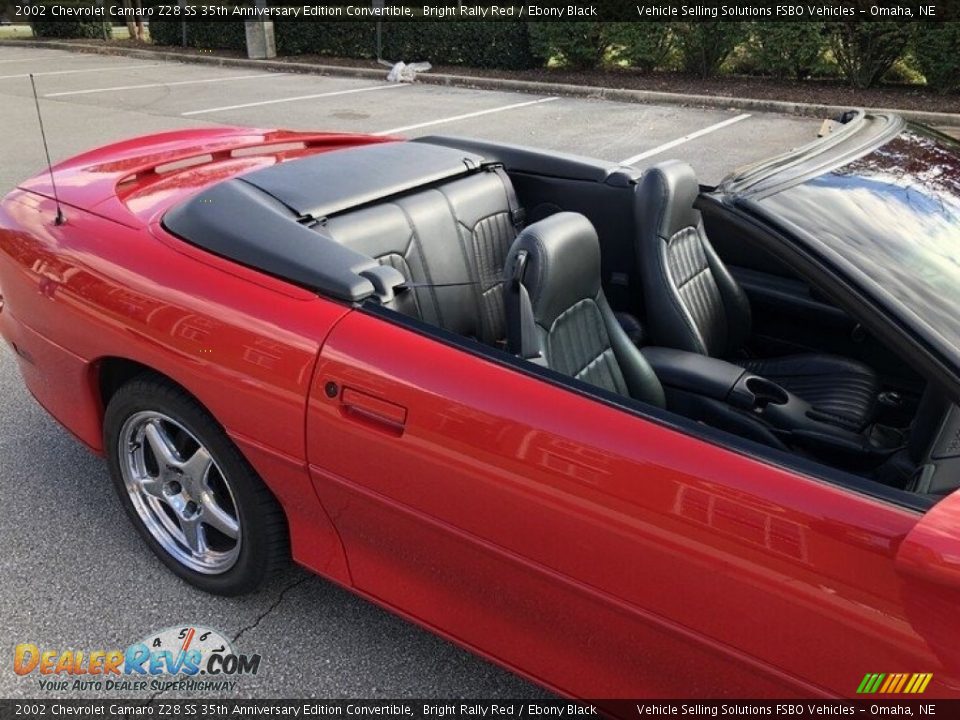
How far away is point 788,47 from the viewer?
12.2 m

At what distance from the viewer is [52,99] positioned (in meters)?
12.3

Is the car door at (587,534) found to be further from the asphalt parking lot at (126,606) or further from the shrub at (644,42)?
the shrub at (644,42)

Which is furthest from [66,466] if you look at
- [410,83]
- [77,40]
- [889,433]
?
[77,40]

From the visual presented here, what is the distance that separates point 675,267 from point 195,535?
1.79 m

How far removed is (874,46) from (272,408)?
39.1 ft

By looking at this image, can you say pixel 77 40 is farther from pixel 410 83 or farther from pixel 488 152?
pixel 488 152

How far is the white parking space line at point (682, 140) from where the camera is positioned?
27.2 ft

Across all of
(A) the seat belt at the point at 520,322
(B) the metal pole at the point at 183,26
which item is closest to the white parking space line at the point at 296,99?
(B) the metal pole at the point at 183,26

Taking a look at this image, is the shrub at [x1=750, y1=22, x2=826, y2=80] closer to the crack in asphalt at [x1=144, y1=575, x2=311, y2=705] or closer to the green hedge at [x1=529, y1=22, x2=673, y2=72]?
the green hedge at [x1=529, y1=22, x2=673, y2=72]

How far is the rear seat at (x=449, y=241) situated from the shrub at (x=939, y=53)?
10339mm

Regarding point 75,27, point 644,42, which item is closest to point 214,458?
point 644,42

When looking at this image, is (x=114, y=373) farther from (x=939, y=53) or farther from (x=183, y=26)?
(x=183, y=26)

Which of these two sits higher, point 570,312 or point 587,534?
point 570,312

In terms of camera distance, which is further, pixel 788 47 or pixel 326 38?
pixel 326 38
